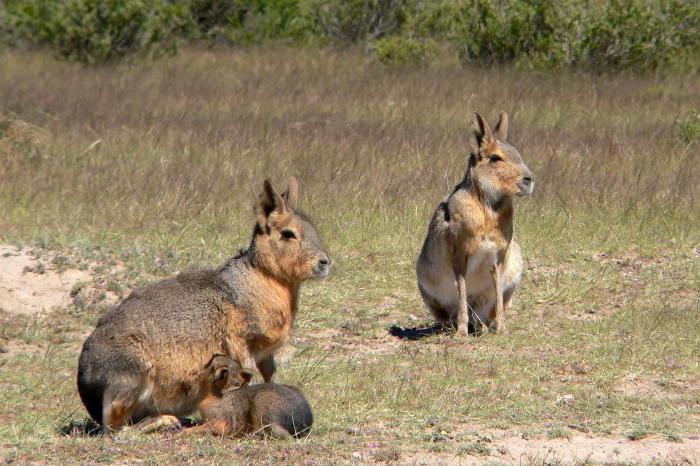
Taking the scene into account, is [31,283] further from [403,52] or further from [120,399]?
[403,52]

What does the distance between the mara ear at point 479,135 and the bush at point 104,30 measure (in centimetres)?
1202

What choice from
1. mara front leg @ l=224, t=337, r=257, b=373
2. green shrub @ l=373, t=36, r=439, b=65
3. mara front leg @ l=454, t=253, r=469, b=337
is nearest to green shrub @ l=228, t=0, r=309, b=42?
green shrub @ l=373, t=36, r=439, b=65

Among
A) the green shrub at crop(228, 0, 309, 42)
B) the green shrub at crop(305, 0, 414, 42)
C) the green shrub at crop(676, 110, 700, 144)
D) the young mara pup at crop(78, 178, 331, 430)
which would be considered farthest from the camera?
the green shrub at crop(228, 0, 309, 42)

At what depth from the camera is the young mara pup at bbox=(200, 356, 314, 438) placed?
557 cm

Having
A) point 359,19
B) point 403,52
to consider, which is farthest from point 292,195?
point 359,19

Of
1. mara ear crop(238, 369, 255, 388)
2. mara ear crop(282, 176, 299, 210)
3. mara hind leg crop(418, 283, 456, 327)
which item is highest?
mara ear crop(282, 176, 299, 210)

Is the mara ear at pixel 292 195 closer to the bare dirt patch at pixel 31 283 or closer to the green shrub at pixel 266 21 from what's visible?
the bare dirt patch at pixel 31 283

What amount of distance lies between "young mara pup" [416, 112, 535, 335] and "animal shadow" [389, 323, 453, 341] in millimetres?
121

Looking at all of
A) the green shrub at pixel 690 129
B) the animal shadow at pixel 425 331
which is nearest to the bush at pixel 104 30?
the green shrub at pixel 690 129

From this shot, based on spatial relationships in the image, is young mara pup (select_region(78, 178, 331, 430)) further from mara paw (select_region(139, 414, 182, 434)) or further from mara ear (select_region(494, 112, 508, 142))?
mara ear (select_region(494, 112, 508, 142))

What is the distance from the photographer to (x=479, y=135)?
831 centimetres

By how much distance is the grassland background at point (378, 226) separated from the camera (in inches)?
250

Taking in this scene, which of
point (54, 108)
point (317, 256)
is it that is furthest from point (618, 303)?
point (54, 108)

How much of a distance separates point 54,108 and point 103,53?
4.33 metres
